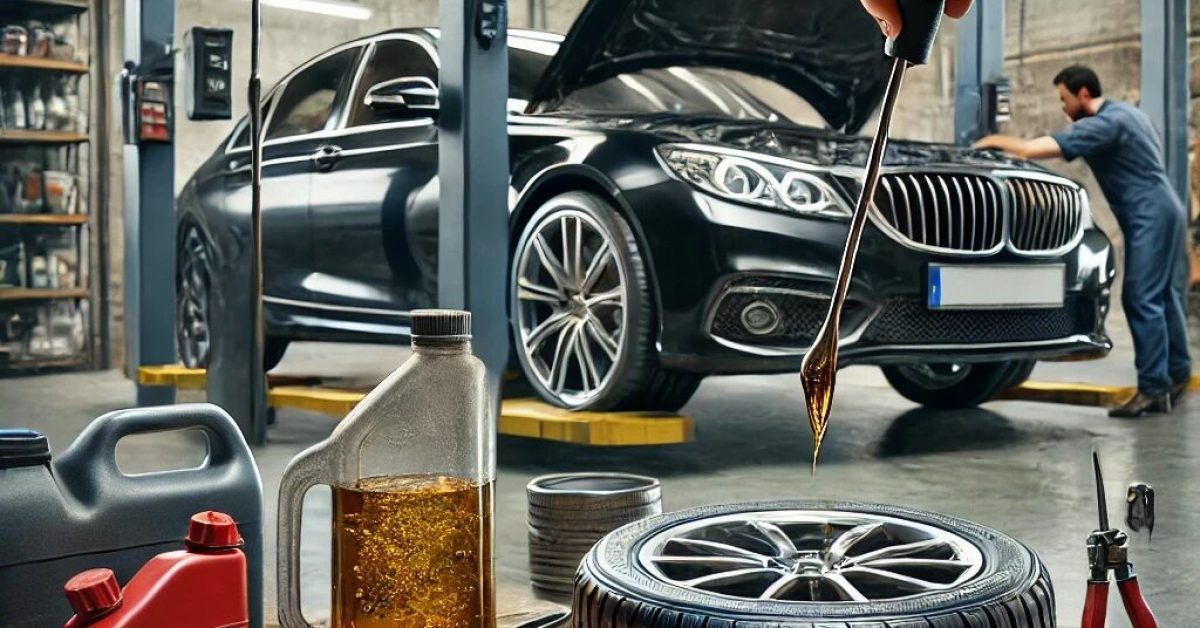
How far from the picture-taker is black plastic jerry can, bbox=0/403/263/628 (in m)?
1.08

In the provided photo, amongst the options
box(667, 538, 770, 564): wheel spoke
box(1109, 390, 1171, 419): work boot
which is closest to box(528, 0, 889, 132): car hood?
box(1109, 390, 1171, 419): work boot

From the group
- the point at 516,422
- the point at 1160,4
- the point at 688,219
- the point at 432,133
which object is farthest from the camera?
the point at 1160,4

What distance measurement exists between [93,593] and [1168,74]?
215 inches

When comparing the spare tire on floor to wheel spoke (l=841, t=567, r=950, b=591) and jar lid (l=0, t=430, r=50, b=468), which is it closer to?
wheel spoke (l=841, t=567, r=950, b=591)

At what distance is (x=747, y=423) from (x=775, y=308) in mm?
1366

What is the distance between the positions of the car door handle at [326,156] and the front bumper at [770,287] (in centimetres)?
125

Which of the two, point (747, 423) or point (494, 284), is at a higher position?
point (494, 284)

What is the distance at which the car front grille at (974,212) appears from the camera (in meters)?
3.23

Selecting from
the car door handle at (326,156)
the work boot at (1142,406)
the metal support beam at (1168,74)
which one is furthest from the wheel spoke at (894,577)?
the metal support beam at (1168,74)

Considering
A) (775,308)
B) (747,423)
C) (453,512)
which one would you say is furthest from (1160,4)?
(453,512)

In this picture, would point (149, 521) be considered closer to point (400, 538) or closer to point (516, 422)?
point (400, 538)

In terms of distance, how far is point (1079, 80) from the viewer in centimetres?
466

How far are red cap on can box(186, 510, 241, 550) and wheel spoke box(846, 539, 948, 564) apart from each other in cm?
53

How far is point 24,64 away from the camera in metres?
6.68
